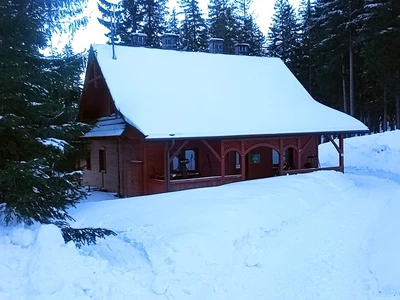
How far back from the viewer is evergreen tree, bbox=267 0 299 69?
37.5 m

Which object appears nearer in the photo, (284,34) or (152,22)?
(152,22)

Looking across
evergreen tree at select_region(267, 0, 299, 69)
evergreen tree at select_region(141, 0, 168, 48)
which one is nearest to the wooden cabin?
evergreen tree at select_region(141, 0, 168, 48)

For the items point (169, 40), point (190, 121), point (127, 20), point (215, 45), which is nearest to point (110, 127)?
point (190, 121)

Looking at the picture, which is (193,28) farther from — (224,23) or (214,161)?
(214,161)

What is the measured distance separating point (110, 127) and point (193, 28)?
77.9 feet

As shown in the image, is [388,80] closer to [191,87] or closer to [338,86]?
[338,86]

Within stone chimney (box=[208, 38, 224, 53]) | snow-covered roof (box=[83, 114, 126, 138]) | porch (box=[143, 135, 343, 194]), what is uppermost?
stone chimney (box=[208, 38, 224, 53])

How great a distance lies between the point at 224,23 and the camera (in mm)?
36500

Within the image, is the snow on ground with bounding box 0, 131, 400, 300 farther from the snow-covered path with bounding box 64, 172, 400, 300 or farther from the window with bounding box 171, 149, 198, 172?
the window with bounding box 171, 149, 198, 172

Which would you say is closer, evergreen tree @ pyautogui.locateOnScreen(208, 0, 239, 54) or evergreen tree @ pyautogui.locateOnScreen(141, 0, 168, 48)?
evergreen tree @ pyautogui.locateOnScreen(141, 0, 168, 48)

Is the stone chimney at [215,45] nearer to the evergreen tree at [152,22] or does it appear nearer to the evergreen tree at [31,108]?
the evergreen tree at [152,22]

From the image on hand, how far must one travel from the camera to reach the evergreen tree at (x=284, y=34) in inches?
1475

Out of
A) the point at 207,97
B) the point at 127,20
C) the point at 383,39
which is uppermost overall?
the point at 127,20

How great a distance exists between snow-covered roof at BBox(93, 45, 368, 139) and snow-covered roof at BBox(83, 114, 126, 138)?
87 centimetres
